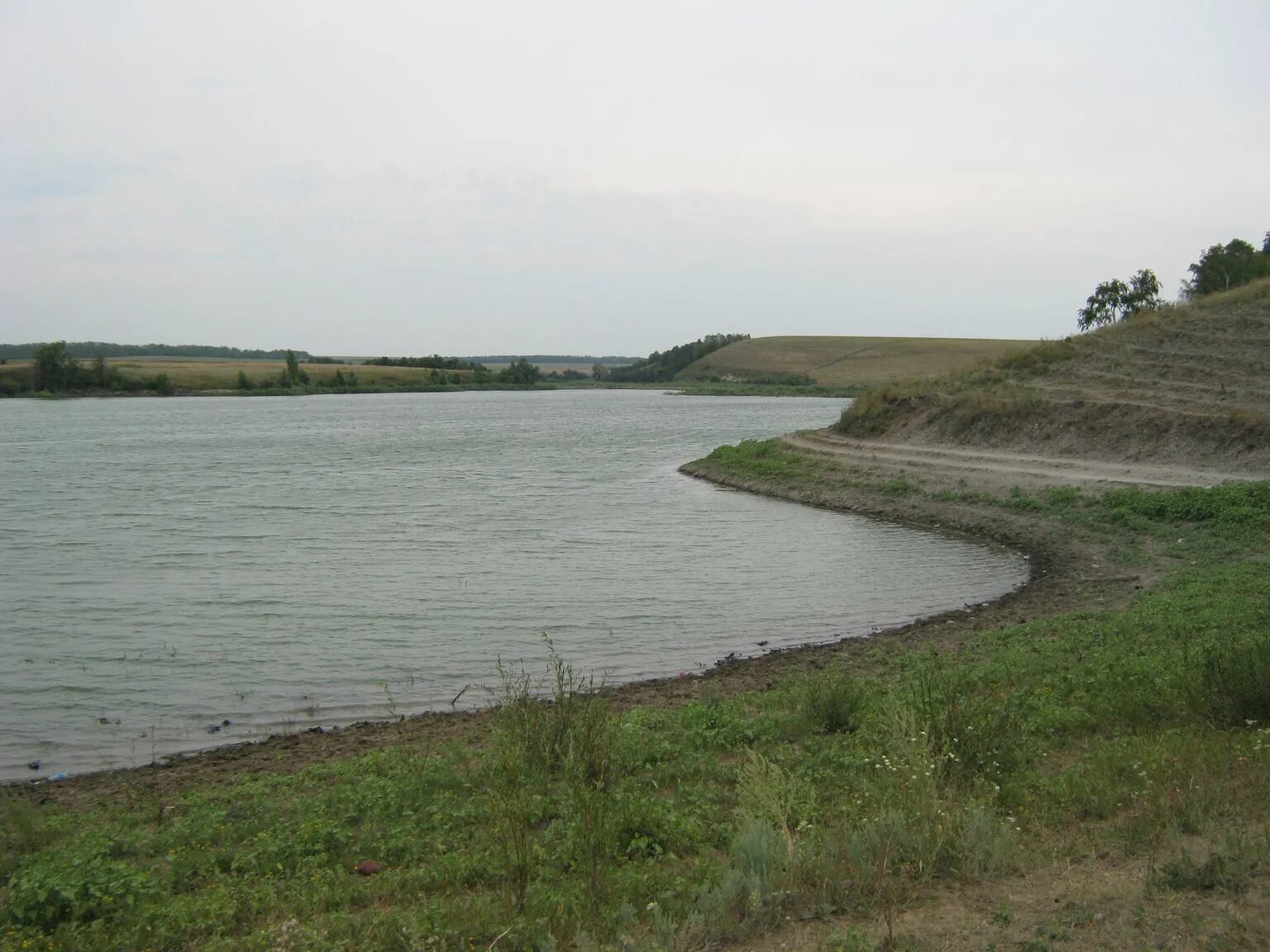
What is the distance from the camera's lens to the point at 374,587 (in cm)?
1877

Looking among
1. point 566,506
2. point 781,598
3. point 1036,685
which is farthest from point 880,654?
point 566,506

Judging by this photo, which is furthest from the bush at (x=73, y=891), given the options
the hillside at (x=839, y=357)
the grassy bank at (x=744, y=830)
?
the hillside at (x=839, y=357)

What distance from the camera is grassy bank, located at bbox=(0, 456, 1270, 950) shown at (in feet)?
16.3

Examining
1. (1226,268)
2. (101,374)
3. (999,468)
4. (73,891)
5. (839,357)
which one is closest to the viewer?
(73,891)

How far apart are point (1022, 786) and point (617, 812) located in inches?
108

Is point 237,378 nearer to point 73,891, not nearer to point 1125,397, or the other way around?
point 1125,397

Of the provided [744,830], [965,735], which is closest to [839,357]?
[965,735]

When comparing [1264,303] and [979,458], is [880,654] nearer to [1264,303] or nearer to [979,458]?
[979,458]

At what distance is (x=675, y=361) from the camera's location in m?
190

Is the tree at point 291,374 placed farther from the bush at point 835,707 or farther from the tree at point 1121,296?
the bush at point 835,707

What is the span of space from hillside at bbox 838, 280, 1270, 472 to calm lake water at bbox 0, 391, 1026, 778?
8151mm

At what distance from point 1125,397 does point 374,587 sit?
981 inches

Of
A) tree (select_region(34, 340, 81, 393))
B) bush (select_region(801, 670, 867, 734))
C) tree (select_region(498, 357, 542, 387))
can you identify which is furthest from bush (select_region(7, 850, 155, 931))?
tree (select_region(498, 357, 542, 387))

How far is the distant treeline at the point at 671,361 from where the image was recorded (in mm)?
189000
